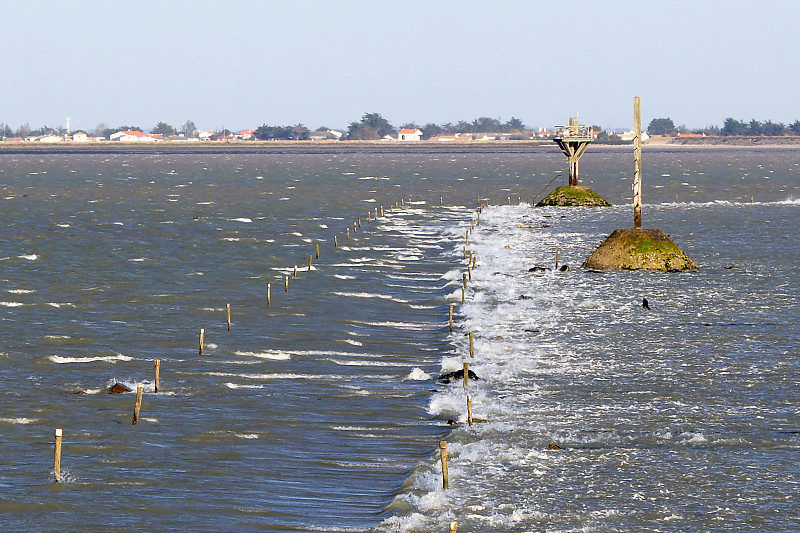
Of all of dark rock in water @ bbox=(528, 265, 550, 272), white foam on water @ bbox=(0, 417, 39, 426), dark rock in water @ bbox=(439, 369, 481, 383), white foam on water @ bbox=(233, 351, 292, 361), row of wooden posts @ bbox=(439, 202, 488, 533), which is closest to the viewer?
row of wooden posts @ bbox=(439, 202, 488, 533)

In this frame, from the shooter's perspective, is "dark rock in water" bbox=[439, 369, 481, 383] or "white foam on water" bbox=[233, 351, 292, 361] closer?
"dark rock in water" bbox=[439, 369, 481, 383]

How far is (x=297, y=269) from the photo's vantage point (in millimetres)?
49812

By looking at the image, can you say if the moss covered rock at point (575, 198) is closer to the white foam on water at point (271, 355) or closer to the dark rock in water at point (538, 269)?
the dark rock in water at point (538, 269)

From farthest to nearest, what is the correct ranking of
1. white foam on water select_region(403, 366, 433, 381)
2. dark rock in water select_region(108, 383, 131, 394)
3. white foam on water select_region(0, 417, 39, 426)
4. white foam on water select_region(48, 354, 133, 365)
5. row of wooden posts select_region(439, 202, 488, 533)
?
white foam on water select_region(48, 354, 133, 365) → white foam on water select_region(403, 366, 433, 381) → dark rock in water select_region(108, 383, 131, 394) → white foam on water select_region(0, 417, 39, 426) → row of wooden posts select_region(439, 202, 488, 533)

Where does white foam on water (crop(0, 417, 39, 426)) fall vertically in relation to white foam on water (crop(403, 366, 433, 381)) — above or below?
above

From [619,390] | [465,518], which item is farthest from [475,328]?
[465,518]

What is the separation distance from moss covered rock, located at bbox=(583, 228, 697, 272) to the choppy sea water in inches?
44.2

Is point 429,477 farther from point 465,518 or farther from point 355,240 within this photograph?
point 355,240

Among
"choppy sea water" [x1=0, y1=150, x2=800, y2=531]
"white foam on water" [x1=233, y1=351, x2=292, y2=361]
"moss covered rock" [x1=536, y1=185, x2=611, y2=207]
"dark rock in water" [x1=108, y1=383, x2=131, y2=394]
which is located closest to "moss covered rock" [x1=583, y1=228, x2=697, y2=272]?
"choppy sea water" [x1=0, y1=150, x2=800, y2=531]

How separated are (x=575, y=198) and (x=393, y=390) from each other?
65.9 m

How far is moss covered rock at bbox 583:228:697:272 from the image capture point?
47562mm

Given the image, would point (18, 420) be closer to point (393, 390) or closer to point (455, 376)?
point (393, 390)

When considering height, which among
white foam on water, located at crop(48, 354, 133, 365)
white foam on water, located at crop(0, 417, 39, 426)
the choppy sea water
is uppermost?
white foam on water, located at crop(48, 354, 133, 365)

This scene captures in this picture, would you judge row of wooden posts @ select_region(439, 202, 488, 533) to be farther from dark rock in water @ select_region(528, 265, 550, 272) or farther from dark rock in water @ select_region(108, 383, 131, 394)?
dark rock in water @ select_region(108, 383, 131, 394)
